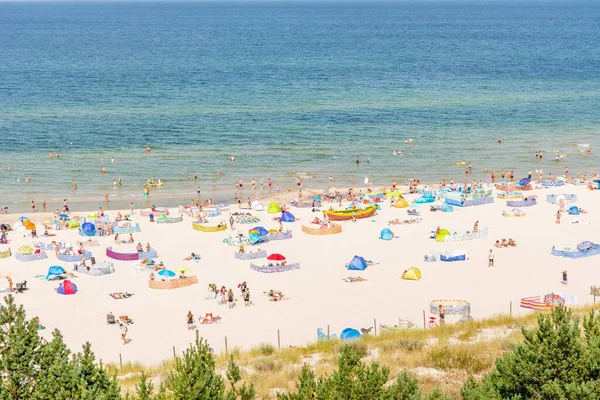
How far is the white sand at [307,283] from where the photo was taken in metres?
30.2

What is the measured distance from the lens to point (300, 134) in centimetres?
7069

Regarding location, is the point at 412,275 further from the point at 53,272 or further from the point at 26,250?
the point at 26,250

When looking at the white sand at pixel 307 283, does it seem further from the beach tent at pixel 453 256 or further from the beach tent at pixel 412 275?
the beach tent at pixel 453 256

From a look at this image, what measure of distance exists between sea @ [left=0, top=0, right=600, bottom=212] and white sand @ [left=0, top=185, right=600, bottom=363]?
12.5 meters

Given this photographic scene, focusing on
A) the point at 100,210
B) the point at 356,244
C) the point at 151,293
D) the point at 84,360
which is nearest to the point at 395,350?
the point at 84,360

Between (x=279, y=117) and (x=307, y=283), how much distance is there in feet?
146

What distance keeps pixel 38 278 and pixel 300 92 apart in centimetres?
5994

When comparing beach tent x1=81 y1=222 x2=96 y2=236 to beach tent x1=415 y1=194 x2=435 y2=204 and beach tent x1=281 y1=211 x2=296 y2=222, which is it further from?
beach tent x1=415 y1=194 x2=435 y2=204

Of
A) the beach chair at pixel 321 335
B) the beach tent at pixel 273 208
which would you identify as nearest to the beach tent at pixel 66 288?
the beach chair at pixel 321 335

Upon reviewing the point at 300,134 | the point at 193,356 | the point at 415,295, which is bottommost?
the point at 415,295

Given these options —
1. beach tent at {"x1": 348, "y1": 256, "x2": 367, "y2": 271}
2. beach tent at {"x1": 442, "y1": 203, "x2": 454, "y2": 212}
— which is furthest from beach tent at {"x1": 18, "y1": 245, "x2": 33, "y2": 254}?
beach tent at {"x1": 442, "y1": 203, "x2": 454, "y2": 212}

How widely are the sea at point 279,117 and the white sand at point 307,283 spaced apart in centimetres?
1252

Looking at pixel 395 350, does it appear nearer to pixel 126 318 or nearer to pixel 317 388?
pixel 317 388

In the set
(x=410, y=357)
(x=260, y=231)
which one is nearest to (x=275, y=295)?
(x=260, y=231)
